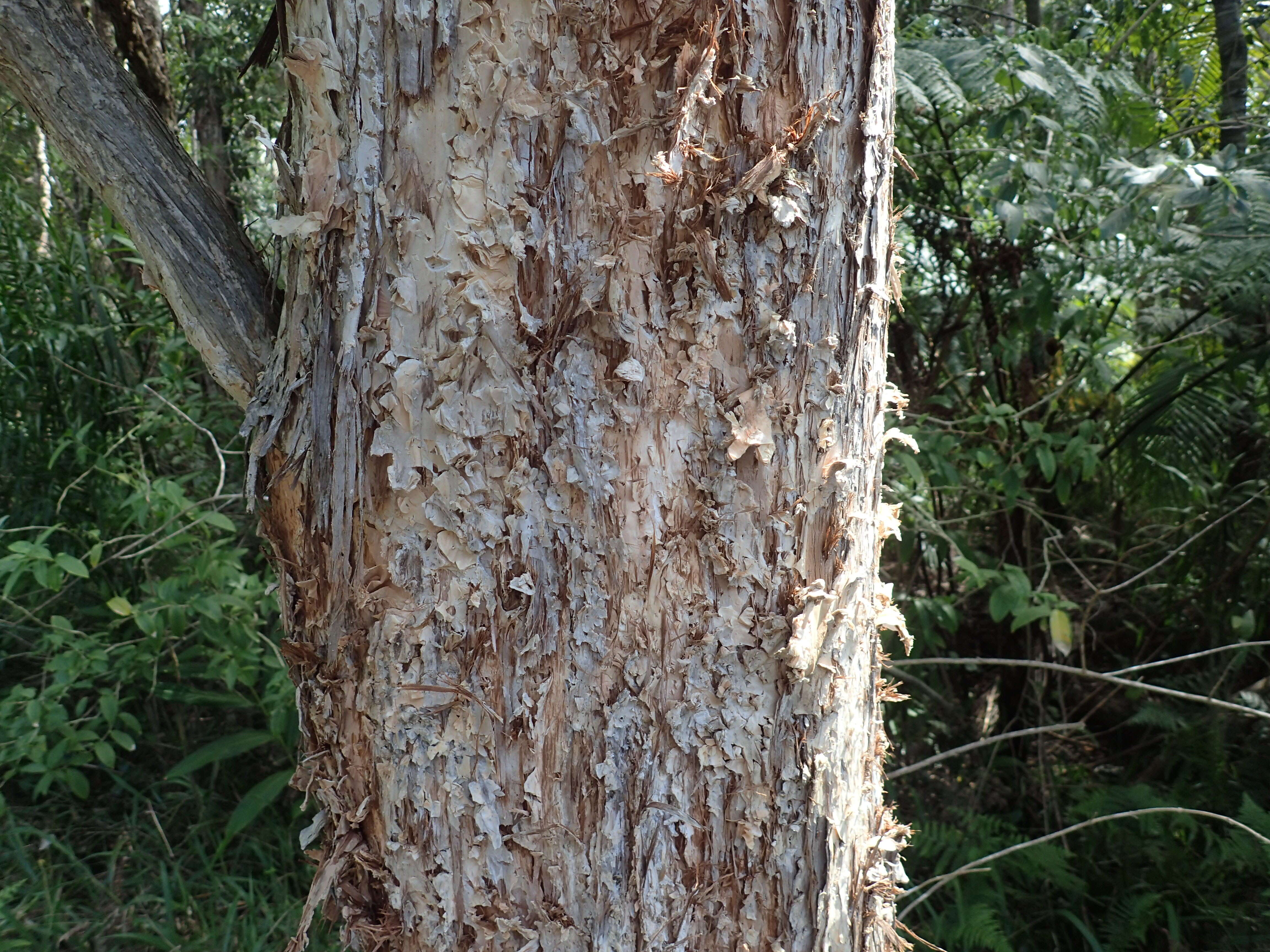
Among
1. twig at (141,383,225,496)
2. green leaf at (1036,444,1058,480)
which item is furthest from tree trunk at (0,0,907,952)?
green leaf at (1036,444,1058,480)

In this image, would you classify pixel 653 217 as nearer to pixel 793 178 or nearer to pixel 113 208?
pixel 793 178

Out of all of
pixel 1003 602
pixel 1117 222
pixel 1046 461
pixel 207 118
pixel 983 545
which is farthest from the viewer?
pixel 207 118

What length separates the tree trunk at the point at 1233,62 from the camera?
2682mm

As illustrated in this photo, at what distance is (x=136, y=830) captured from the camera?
2.59 m

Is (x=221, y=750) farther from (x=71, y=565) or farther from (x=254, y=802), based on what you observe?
Result: (x=71, y=565)

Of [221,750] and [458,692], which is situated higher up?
[458,692]

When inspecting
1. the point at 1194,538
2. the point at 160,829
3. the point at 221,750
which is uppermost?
the point at 1194,538

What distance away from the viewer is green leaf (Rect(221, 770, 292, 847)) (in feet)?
7.67

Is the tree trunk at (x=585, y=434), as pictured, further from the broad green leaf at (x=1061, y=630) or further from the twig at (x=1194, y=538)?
the twig at (x=1194, y=538)

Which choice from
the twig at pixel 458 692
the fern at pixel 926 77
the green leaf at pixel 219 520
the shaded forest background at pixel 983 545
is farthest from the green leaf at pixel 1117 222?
the green leaf at pixel 219 520

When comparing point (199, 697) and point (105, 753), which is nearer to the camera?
point (105, 753)

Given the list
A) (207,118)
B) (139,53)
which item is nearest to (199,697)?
(139,53)

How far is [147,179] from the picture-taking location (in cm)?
93

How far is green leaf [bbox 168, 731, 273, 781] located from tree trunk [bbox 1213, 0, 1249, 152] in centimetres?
343
